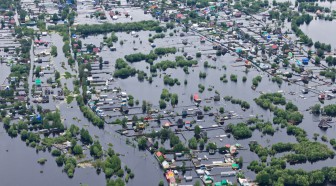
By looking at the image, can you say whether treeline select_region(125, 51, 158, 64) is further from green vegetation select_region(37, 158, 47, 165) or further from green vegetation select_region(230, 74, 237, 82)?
green vegetation select_region(37, 158, 47, 165)

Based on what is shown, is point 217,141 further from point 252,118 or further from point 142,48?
point 142,48

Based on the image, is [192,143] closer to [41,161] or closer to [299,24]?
[41,161]

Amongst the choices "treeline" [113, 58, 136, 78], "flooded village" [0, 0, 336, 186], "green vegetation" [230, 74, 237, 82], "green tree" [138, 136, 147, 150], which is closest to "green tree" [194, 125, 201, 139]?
"flooded village" [0, 0, 336, 186]

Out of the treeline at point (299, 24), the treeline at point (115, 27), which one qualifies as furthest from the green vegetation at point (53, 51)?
the treeline at point (299, 24)

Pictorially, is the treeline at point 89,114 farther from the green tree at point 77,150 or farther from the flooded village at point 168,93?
the green tree at point 77,150

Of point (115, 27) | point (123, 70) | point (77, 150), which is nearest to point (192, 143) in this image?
point (77, 150)
